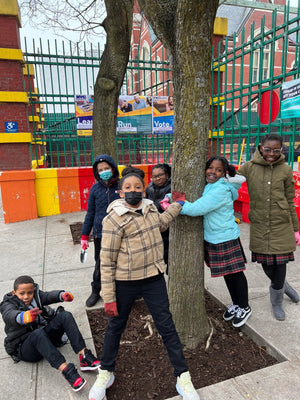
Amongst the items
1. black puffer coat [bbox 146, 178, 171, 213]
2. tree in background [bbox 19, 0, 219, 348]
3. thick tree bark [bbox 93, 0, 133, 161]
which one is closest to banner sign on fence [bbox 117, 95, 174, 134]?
thick tree bark [bbox 93, 0, 133, 161]

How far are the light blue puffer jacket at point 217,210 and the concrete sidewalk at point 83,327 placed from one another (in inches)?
34.7

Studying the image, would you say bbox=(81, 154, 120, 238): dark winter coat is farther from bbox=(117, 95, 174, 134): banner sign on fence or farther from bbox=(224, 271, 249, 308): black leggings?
bbox=(117, 95, 174, 134): banner sign on fence

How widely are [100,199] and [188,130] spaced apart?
4.10 feet

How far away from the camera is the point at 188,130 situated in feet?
7.73

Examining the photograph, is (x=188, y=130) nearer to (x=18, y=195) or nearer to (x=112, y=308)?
(x=112, y=308)

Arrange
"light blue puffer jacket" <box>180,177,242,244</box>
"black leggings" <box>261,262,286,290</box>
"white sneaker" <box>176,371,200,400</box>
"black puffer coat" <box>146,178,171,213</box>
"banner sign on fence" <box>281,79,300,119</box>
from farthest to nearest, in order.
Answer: "banner sign on fence" <box>281,79,300,119</box>
"black puffer coat" <box>146,178,171,213</box>
"black leggings" <box>261,262,286,290</box>
"light blue puffer jacket" <box>180,177,242,244</box>
"white sneaker" <box>176,371,200,400</box>

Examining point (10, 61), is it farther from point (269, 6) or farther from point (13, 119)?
point (269, 6)

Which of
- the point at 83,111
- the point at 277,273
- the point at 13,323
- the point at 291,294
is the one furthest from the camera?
the point at 83,111

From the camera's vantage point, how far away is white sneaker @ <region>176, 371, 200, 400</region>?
1.94 m

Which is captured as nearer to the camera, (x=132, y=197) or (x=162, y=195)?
(x=132, y=197)

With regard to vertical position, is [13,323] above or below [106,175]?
below

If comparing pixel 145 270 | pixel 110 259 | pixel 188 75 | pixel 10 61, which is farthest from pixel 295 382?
pixel 10 61

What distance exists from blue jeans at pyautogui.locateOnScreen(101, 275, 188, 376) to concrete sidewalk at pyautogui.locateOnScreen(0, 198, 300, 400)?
0.23 m

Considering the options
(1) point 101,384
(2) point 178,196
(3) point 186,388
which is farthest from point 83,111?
(3) point 186,388
